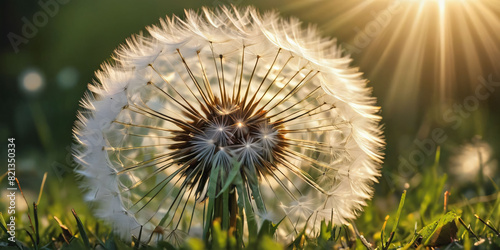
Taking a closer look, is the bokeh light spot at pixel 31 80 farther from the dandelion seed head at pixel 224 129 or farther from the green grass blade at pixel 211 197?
the green grass blade at pixel 211 197

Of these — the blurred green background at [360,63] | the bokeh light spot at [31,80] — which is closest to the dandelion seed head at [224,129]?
the blurred green background at [360,63]

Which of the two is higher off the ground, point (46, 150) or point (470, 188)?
point (46, 150)

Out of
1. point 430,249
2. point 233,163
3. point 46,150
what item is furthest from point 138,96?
point 46,150

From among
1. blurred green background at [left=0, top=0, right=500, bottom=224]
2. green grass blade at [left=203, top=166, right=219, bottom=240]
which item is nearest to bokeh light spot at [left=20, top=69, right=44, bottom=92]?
blurred green background at [left=0, top=0, right=500, bottom=224]

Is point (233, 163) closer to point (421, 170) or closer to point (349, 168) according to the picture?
point (349, 168)

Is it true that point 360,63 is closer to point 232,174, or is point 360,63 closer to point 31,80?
point 232,174
